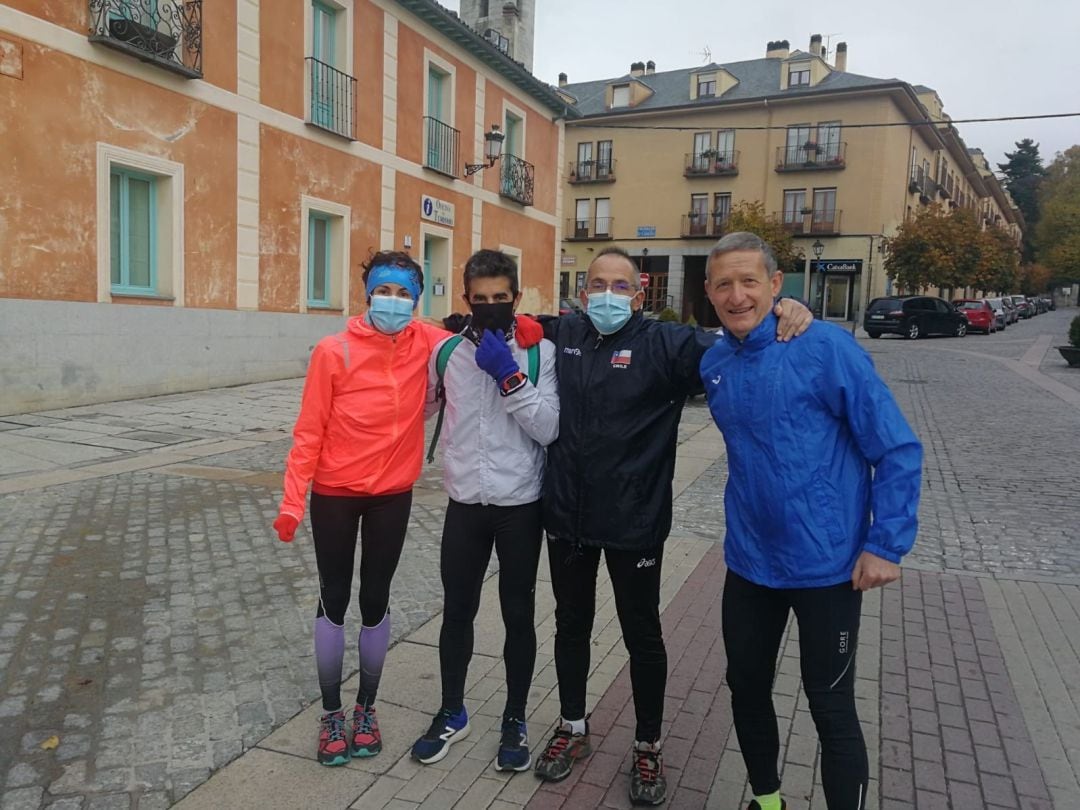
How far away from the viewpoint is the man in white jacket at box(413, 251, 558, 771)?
2.86 m

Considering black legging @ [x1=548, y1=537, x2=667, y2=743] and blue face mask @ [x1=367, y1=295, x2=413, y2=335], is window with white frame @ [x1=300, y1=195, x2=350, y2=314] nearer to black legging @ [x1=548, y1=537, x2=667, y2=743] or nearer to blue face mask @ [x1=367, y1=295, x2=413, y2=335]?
blue face mask @ [x1=367, y1=295, x2=413, y2=335]

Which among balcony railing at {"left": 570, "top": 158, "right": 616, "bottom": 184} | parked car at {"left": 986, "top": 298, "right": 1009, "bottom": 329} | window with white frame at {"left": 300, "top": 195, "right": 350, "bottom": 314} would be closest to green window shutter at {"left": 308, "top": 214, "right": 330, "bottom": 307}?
window with white frame at {"left": 300, "top": 195, "right": 350, "bottom": 314}

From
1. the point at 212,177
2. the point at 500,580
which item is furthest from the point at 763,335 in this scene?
the point at 212,177

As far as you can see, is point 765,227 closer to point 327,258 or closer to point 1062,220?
point 327,258

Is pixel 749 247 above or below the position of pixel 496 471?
above

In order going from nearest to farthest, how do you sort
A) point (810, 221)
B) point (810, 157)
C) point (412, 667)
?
point (412, 667) → point (810, 157) → point (810, 221)

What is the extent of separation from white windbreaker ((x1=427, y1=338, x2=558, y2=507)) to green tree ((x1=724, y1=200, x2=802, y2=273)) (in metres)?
36.6

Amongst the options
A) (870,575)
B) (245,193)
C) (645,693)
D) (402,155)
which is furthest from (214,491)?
(402,155)

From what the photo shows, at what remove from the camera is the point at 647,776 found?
2.85 meters

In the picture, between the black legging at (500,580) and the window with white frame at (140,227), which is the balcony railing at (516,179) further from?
the black legging at (500,580)

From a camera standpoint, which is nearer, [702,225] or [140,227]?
[140,227]

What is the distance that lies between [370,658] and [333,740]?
0.31 m

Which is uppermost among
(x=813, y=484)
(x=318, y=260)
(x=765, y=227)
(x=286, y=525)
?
(x=765, y=227)

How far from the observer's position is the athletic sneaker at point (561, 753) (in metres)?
2.94
